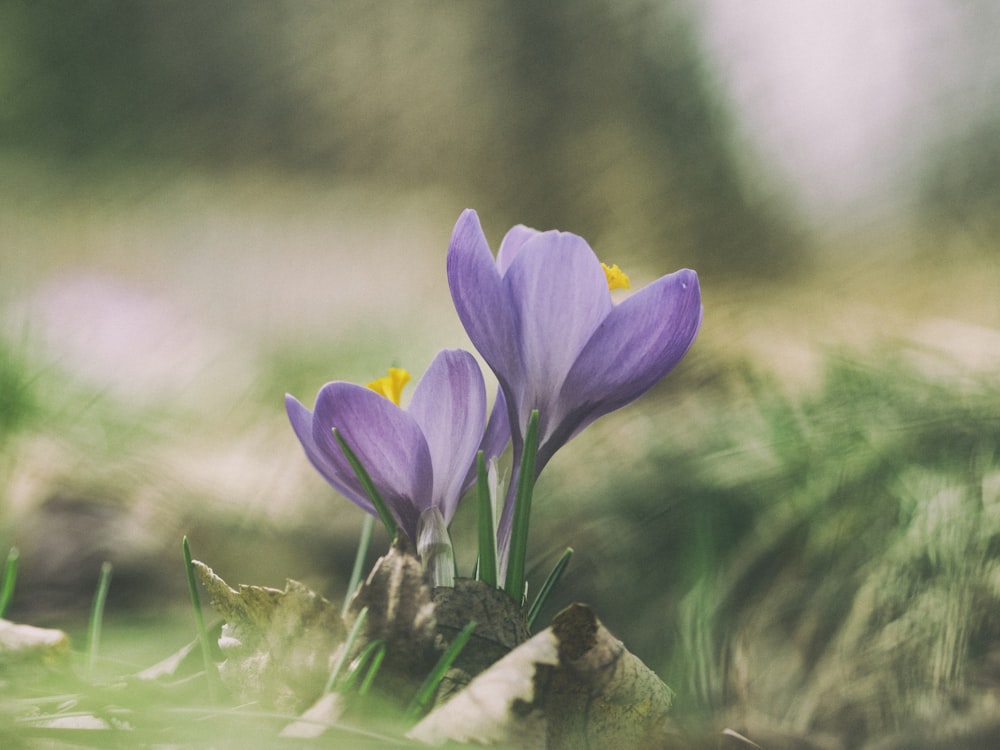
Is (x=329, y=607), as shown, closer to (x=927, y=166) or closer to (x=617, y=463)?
(x=617, y=463)

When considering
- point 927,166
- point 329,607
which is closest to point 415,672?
point 329,607

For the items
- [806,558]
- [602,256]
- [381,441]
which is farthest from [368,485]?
[602,256]

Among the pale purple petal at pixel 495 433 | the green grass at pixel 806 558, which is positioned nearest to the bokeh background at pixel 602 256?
the green grass at pixel 806 558

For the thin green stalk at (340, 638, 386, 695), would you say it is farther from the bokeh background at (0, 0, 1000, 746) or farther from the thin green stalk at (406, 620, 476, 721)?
the bokeh background at (0, 0, 1000, 746)

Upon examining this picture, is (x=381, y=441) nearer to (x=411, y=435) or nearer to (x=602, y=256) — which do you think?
(x=411, y=435)

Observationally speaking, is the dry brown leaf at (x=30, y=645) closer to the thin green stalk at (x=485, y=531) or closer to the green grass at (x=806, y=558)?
the green grass at (x=806, y=558)
